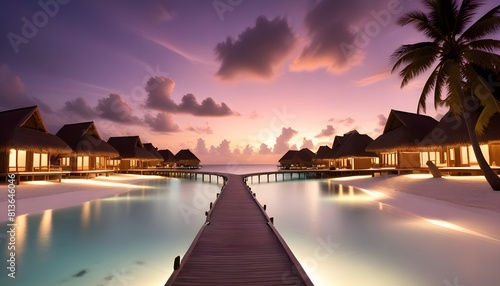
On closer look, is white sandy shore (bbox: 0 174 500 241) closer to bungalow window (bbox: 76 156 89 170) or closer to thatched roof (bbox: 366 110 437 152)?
thatched roof (bbox: 366 110 437 152)

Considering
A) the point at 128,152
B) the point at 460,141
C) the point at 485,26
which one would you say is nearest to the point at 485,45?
the point at 485,26

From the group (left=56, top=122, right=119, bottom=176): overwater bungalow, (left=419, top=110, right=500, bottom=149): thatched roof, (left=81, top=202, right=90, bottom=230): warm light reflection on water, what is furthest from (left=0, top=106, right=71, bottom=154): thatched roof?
(left=419, top=110, right=500, bottom=149): thatched roof

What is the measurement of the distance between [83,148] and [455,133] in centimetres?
3090

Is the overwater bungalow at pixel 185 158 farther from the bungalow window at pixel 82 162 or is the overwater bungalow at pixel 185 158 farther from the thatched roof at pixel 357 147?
the thatched roof at pixel 357 147

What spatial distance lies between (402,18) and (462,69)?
3687 millimetres

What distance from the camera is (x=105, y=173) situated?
31.5m

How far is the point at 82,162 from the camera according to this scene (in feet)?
92.5

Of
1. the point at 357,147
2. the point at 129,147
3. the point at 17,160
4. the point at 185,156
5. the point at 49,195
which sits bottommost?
the point at 49,195

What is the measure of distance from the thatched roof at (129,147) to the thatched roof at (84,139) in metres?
8.55

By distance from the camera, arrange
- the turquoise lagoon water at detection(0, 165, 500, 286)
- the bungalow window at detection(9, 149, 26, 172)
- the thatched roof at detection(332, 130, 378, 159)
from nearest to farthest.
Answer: the turquoise lagoon water at detection(0, 165, 500, 286)
the bungalow window at detection(9, 149, 26, 172)
the thatched roof at detection(332, 130, 378, 159)

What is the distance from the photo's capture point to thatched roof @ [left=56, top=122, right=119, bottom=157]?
27.4 m

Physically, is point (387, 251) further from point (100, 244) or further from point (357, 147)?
point (357, 147)

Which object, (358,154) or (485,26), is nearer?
(485,26)

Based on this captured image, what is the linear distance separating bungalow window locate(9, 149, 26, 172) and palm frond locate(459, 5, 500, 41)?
2665 centimetres
